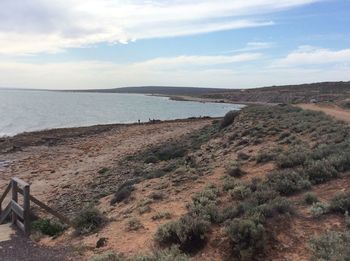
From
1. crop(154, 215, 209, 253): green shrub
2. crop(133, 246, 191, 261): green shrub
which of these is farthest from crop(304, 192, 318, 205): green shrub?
crop(133, 246, 191, 261): green shrub

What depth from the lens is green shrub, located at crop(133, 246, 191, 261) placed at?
245 inches

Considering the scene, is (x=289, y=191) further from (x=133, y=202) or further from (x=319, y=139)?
(x=319, y=139)

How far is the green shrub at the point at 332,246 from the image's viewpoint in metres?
5.56

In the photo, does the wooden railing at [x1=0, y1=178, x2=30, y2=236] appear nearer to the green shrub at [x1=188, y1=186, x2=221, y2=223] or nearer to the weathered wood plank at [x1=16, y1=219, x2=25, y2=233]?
the weathered wood plank at [x1=16, y1=219, x2=25, y2=233]

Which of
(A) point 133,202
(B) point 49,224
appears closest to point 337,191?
(A) point 133,202

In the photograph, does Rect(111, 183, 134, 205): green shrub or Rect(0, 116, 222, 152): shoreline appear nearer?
Rect(111, 183, 134, 205): green shrub

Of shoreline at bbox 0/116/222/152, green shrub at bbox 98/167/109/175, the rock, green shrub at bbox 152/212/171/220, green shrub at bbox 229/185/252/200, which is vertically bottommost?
shoreline at bbox 0/116/222/152

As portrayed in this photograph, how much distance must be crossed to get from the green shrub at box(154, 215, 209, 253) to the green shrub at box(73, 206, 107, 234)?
2449 mm

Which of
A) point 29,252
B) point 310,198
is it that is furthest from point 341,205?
point 29,252

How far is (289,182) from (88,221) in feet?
14.6

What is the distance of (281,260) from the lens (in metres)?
6.11

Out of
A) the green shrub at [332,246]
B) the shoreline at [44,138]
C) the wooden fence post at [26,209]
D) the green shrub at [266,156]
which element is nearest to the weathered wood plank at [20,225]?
the wooden fence post at [26,209]

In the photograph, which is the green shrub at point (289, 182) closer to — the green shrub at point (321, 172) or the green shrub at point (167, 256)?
the green shrub at point (321, 172)

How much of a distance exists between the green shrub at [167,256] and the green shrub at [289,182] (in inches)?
121
